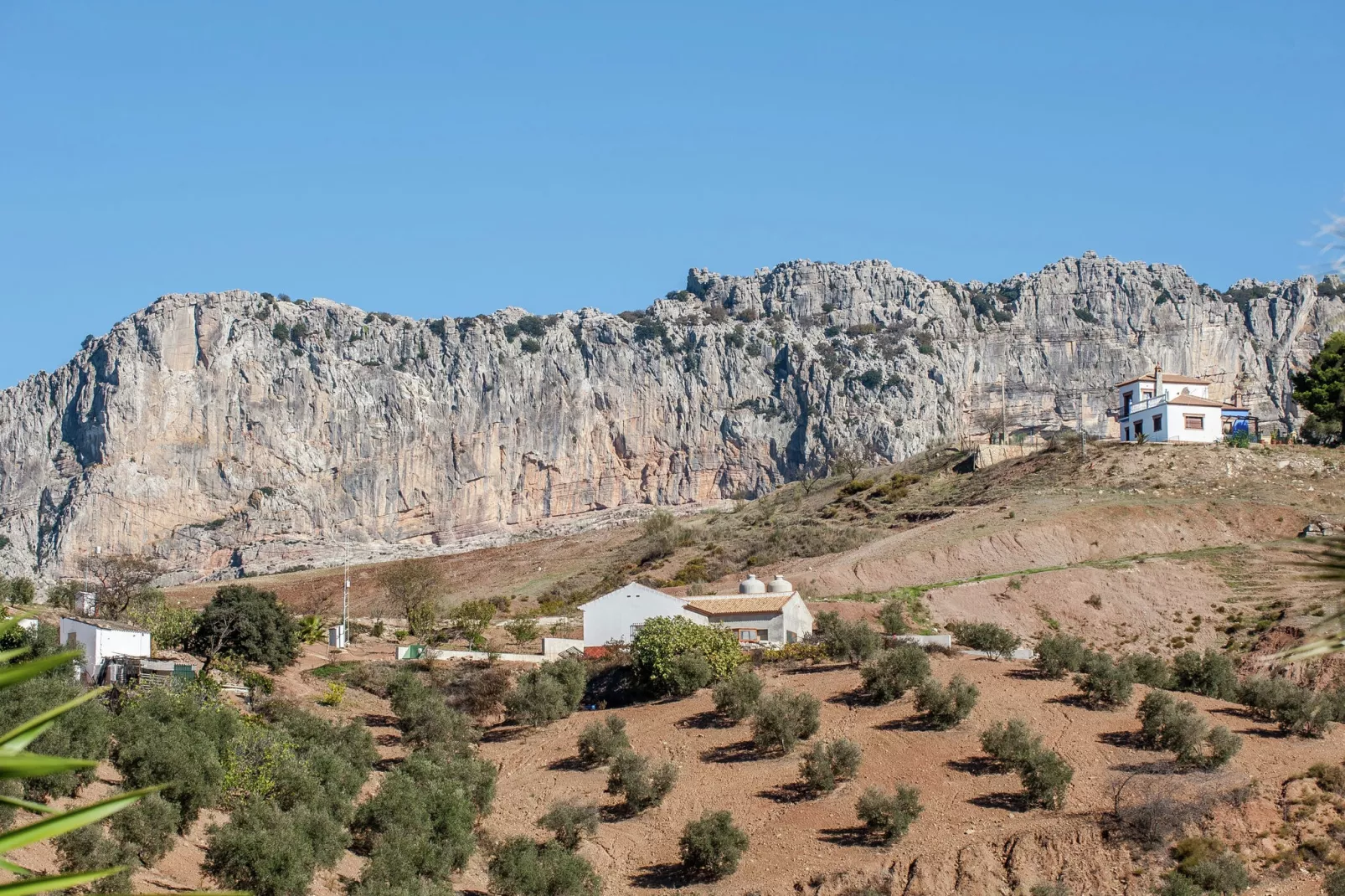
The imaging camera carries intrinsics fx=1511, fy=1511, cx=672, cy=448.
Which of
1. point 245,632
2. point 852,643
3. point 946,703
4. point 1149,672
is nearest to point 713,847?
point 946,703

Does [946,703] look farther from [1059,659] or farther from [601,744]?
[601,744]

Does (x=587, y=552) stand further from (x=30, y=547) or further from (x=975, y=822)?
(x=30, y=547)

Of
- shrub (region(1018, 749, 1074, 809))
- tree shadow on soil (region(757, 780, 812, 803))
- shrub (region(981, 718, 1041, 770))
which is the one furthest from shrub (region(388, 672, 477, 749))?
shrub (region(1018, 749, 1074, 809))

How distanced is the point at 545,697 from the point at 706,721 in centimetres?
421

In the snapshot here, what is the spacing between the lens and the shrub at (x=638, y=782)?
104 feet

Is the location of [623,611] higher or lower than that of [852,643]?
higher

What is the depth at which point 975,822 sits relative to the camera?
2927 cm

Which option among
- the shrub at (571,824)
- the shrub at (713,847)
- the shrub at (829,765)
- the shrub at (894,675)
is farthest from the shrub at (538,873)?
the shrub at (894,675)

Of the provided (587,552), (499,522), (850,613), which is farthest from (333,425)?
(850,613)

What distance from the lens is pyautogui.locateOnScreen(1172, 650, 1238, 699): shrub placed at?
36938 mm

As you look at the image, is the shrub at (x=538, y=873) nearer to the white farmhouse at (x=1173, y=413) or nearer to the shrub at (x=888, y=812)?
the shrub at (x=888, y=812)

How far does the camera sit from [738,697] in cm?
3669

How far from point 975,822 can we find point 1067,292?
14466cm

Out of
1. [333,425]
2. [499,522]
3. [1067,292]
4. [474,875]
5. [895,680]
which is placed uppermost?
[1067,292]
